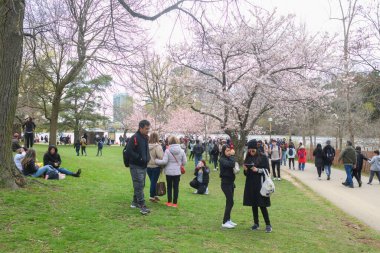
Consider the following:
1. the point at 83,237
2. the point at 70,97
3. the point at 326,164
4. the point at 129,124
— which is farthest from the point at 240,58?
the point at 129,124

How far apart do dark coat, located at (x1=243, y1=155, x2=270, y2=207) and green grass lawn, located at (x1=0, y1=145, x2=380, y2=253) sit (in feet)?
1.89

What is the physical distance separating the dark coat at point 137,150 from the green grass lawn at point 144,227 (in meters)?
1.05

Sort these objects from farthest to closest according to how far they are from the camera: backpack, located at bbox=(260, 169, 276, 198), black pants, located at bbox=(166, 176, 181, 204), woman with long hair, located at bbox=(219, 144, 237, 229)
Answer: black pants, located at bbox=(166, 176, 181, 204) → woman with long hair, located at bbox=(219, 144, 237, 229) → backpack, located at bbox=(260, 169, 276, 198)

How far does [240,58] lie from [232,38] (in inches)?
78.5

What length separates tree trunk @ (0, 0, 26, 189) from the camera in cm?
779

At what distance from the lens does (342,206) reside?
10836mm

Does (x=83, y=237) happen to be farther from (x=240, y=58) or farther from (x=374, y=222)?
(x=240, y=58)

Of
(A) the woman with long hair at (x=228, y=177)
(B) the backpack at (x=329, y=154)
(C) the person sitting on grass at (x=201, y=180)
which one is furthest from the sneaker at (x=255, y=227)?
(B) the backpack at (x=329, y=154)

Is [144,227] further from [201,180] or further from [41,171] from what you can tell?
[201,180]

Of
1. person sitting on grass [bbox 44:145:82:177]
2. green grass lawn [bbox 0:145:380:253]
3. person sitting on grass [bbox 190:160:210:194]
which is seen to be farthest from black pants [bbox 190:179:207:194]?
person sitting on grass [bbox 44:145:82:177]

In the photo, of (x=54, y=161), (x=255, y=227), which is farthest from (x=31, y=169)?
(x=255, y=227)

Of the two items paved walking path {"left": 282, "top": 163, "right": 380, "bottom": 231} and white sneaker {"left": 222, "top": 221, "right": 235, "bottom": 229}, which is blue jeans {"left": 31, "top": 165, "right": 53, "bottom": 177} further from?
paved walking path {"left": 282, "top": 163, "right": 380, "bottom": 231}

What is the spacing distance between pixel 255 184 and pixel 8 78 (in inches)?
215

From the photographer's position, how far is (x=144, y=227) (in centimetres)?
661
